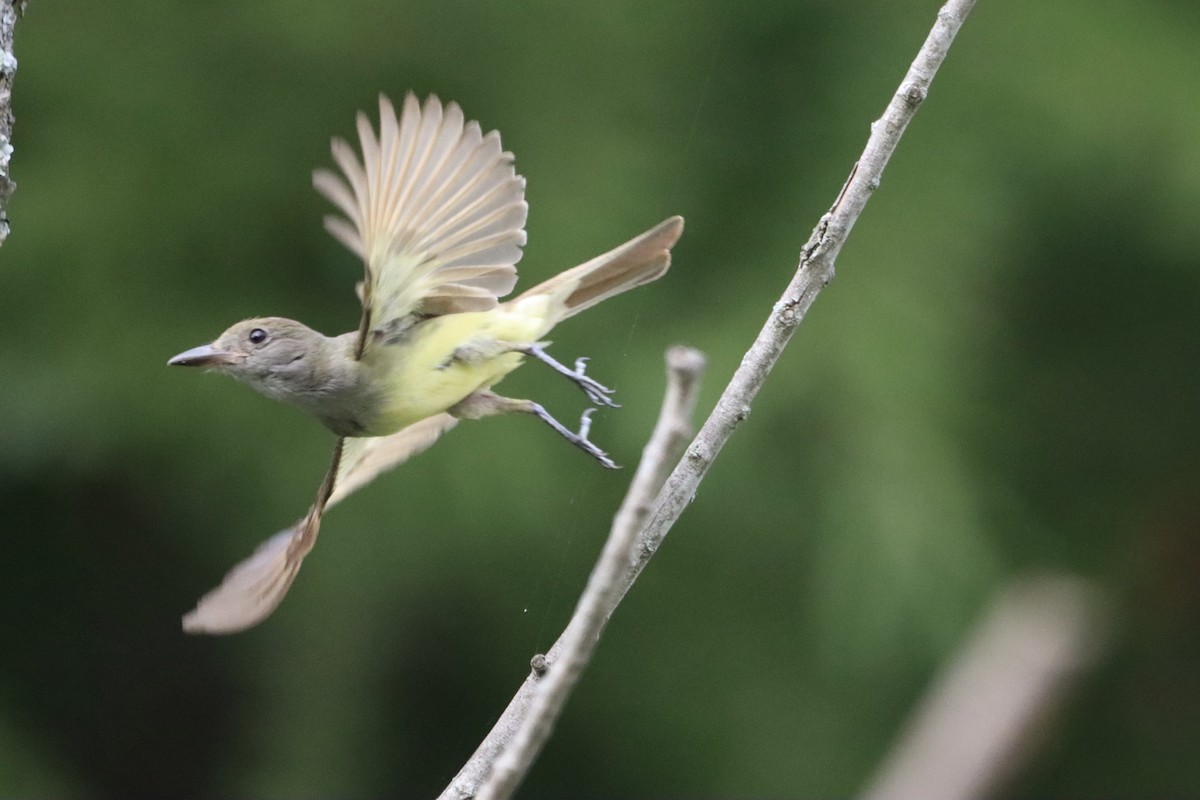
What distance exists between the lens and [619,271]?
2441 mm

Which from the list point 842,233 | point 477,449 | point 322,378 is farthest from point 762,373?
point 477,449

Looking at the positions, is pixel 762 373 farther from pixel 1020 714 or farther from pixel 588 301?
pixel 1020 714

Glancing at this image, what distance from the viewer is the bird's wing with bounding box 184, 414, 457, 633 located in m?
1.84

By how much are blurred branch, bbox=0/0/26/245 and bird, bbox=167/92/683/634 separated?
0.48 m

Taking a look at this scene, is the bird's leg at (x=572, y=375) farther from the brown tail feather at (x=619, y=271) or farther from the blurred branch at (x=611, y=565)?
the blurred branch at (x=611, y=565)

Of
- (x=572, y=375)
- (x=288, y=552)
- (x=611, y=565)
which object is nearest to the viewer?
(x=611, y=565)

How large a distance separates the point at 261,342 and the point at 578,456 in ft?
6.36

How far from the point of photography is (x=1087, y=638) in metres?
0.64

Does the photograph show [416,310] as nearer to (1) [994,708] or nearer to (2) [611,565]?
(2) [611,565]

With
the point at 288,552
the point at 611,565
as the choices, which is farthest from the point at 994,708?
the point at 288,552

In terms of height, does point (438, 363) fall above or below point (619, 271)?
below

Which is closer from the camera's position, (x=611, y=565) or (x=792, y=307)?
(x=611, y=565)

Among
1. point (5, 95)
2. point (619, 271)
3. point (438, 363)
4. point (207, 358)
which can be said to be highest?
point (619, 271)

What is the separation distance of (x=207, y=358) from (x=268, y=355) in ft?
0.34
